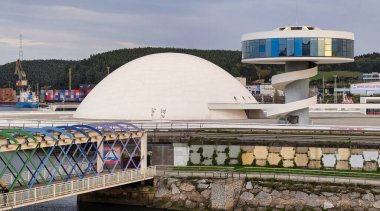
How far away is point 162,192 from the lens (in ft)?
140

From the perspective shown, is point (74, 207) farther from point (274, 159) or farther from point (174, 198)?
point (274, 159)

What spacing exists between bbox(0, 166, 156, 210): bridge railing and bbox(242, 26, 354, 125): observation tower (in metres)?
23.7

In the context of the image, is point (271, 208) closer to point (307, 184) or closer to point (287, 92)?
A: point (307, 184)

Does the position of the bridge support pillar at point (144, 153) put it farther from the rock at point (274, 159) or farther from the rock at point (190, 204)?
the rock at point (274, 159)

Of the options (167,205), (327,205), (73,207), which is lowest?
(73,207)

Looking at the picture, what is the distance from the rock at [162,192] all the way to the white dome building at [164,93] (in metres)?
27.7

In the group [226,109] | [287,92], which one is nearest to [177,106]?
[226,109]

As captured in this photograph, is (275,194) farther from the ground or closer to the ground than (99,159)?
closer to the ground

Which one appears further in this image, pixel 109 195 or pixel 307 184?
pixel 109 195

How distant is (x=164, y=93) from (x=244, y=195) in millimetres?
36065

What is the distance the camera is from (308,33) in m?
64.1

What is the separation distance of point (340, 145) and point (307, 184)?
572 cm

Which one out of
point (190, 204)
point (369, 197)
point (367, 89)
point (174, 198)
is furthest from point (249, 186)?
point (367, 89)

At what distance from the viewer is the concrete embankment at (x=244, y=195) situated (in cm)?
3853
